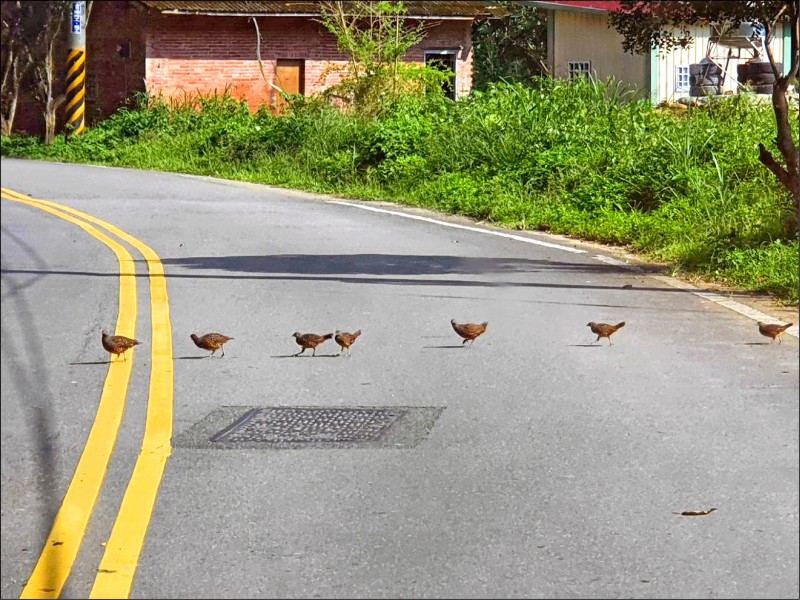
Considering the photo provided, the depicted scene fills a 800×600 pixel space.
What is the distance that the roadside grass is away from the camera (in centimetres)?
1237

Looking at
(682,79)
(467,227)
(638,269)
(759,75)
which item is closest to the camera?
(638,269)

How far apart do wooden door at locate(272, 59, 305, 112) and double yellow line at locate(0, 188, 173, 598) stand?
2489cm

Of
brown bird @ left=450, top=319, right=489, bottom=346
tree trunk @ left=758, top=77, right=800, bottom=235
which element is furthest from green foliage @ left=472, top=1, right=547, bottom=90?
brown bird @ left=450, top=319, right=489, bottom=346

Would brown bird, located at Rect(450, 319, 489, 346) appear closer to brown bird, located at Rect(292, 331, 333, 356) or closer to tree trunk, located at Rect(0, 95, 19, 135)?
brown bird, located at Rect(292, 331, 333, 356)

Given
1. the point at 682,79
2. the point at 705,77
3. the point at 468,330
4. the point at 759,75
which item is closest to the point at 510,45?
the point at 682,79

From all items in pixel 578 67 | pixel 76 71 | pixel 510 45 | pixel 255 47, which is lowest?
pixel 76 71

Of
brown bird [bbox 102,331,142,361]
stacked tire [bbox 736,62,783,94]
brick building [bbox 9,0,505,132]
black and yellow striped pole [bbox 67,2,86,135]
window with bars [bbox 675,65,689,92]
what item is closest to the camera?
black and yellow striped pole [bbox 67,2,86,135]

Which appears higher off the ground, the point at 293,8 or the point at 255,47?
the point at 293,8

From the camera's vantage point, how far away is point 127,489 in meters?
5.12

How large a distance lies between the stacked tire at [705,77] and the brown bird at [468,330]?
20.4 m

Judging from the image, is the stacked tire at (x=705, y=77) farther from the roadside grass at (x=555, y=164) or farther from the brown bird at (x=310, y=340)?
the brown bird at (x=310, y=340)

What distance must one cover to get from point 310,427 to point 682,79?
26.0 metres

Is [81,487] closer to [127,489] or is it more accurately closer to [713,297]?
[127,489]

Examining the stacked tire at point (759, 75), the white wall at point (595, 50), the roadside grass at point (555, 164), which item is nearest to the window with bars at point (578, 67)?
the white wall at point (595, 50)
